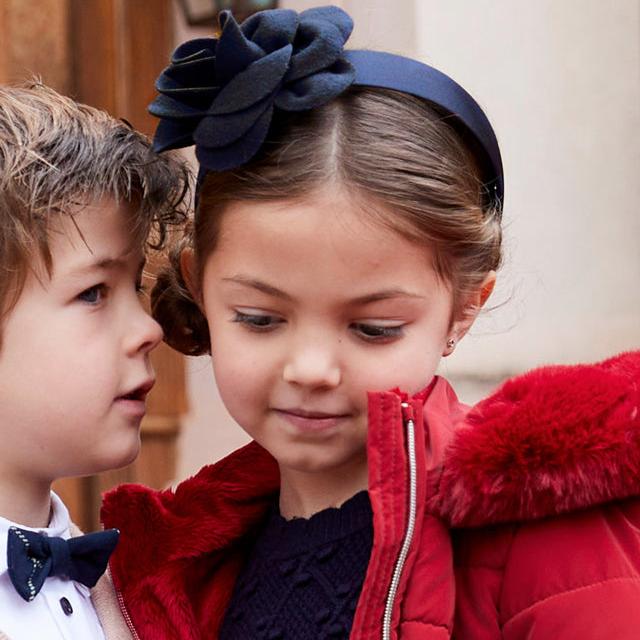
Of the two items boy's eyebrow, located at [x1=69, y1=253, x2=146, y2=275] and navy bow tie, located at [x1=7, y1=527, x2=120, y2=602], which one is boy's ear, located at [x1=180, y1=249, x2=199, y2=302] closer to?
boy's eyebrow, located at [x1=69, y1=253, x2=146, y2=275]

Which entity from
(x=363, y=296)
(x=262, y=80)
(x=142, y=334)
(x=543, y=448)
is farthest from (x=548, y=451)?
(x=142, y=334)

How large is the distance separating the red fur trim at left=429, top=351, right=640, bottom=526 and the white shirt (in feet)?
1.87

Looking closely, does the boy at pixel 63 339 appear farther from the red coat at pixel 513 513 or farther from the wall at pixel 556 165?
the wall at pixel 556 165

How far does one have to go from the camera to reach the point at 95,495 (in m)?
3.63

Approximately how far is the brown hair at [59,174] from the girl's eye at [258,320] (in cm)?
31

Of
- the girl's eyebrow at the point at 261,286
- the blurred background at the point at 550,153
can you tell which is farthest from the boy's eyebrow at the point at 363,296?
the blurred background at the point at 550,153

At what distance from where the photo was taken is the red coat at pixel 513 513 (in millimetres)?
1482

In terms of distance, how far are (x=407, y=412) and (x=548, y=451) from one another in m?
0.17

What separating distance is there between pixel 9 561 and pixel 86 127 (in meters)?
0.63

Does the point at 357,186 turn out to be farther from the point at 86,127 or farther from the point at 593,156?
the point at 593,156

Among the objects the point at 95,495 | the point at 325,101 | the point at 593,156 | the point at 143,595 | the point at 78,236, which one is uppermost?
the point at 325,101

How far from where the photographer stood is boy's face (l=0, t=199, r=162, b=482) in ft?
5.89

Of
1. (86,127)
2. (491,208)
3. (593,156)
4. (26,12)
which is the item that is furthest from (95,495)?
(491,208)

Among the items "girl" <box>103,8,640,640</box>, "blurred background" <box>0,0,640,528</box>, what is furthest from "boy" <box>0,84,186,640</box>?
"blurred background" <box>0,0,640,528</box>
